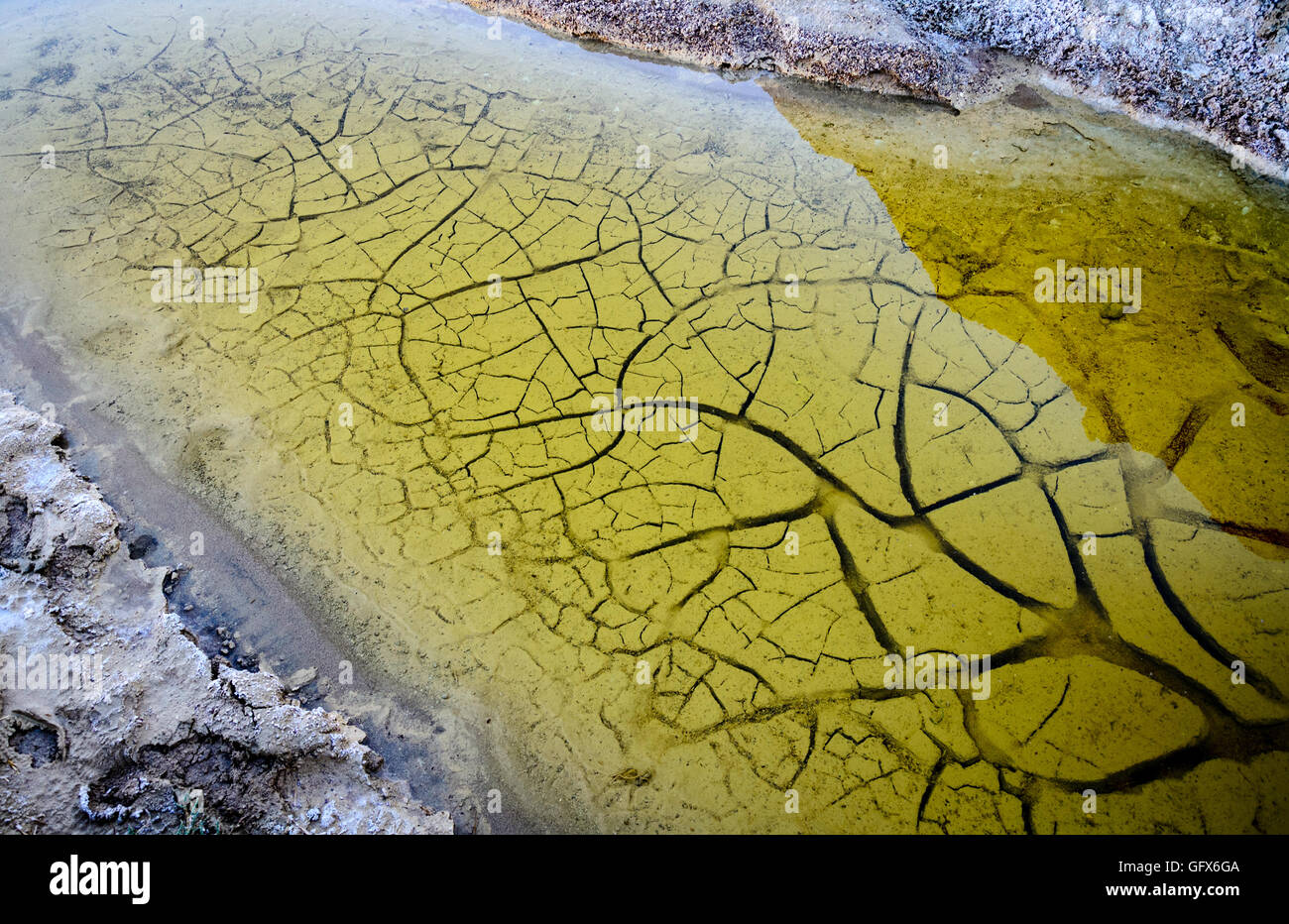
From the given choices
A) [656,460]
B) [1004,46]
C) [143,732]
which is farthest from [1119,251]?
[143,732]

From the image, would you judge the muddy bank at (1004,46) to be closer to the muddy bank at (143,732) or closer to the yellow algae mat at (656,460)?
the yellow algae mat at (656,460)

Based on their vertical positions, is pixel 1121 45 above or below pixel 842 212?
above

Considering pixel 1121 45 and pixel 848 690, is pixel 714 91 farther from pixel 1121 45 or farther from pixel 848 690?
pixel 848 690

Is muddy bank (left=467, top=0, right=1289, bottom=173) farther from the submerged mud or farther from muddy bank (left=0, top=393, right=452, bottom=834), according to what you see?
muddy bank (left=0, top=393, right=452, bottom=834)

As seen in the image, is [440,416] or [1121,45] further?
[1121,45]

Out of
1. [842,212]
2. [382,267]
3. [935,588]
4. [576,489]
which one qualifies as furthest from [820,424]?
[382,267]

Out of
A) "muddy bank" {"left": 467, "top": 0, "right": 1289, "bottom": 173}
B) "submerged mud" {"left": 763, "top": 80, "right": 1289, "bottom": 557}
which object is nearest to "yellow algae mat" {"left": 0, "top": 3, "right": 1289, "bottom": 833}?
"submerged mud" {"left": 763, "top": 80, "right": 1289, "bottom": 557}

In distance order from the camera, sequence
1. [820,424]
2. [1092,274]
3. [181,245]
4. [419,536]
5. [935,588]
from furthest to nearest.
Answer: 1. [181,245]
2. [1092,274]
3. [820,424]
4. [419,536]
5. [935,588]
